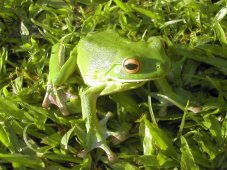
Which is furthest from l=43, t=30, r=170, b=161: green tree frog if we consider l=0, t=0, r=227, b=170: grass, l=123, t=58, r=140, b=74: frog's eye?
l=0, t=0, r=227, b=170: grass

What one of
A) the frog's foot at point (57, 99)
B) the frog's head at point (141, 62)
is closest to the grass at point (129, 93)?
the frog's foot at point (57, 99)

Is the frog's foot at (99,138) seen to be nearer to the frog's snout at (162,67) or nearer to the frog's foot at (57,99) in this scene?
the frog's foot at (57,99)

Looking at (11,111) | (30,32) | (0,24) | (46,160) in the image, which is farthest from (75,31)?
(46,160)

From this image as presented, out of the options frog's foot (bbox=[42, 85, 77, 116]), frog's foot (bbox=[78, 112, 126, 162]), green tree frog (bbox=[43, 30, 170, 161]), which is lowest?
frog's foot (bbox=[78, 112, 126, 162])

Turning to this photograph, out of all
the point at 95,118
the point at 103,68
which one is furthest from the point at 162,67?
the point at 95,118

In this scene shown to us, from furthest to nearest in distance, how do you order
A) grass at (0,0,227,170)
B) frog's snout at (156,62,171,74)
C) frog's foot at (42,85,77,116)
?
frog's foot at (42,85,77,116), grass at (0,0,227,170), frog's snout at (156,62,171,74)

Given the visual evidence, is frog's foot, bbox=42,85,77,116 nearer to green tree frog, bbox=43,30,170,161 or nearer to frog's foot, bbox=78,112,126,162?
green tree frog, bbox=43,30,170,161

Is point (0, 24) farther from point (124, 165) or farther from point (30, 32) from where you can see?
point (124, 165)
